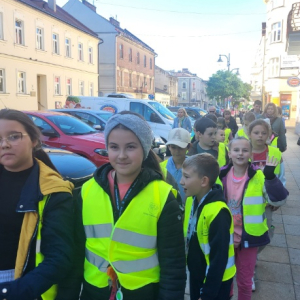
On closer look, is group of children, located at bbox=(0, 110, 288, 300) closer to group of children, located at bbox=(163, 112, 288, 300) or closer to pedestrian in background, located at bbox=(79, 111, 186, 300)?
pedestrian in background, located at bbox=(79, 111, 186, 300)

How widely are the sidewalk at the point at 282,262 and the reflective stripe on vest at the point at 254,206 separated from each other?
39.0 inches

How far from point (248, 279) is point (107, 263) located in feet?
5.33

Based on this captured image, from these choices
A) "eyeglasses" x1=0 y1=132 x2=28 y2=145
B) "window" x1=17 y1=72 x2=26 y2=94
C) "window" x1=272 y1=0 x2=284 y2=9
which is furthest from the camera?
"window" x1=272 y1=0 x2=284 y2=9

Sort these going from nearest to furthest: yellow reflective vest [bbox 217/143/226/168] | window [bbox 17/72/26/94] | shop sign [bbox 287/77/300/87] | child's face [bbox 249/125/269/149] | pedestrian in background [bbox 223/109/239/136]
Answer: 1. child's face [bbox 249/125/269/149]
2. yellow reflective vest [bbox 217/143/226/168]
3. pedestrian in background [bbox 223/109/239/136]
4. shop sign [bbox 287/77/300/87]
5. window [bbox 17/72/26/94]

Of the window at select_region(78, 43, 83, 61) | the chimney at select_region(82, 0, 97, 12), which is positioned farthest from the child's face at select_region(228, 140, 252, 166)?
the chimney at select_region(82, 0, 97, 12)

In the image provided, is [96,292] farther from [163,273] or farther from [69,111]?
[69,111]

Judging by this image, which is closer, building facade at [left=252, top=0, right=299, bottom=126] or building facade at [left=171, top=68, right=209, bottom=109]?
building facade at [left=252, top=0, right=299, bottom=126]

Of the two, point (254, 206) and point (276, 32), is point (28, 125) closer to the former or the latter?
point (254, 206)

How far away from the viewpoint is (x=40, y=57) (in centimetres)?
2527

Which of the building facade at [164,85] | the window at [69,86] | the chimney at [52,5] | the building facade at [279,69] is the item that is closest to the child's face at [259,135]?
the window at [69,86]

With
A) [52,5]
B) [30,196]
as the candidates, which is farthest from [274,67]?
[30,196]

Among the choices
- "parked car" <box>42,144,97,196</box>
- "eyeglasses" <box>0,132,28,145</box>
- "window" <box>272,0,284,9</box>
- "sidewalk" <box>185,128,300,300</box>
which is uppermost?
"window" <box>272,0,284,9</box>

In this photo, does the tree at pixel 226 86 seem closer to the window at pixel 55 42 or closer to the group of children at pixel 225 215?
the window at pixel 55 42

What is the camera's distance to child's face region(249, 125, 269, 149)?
363 cm
